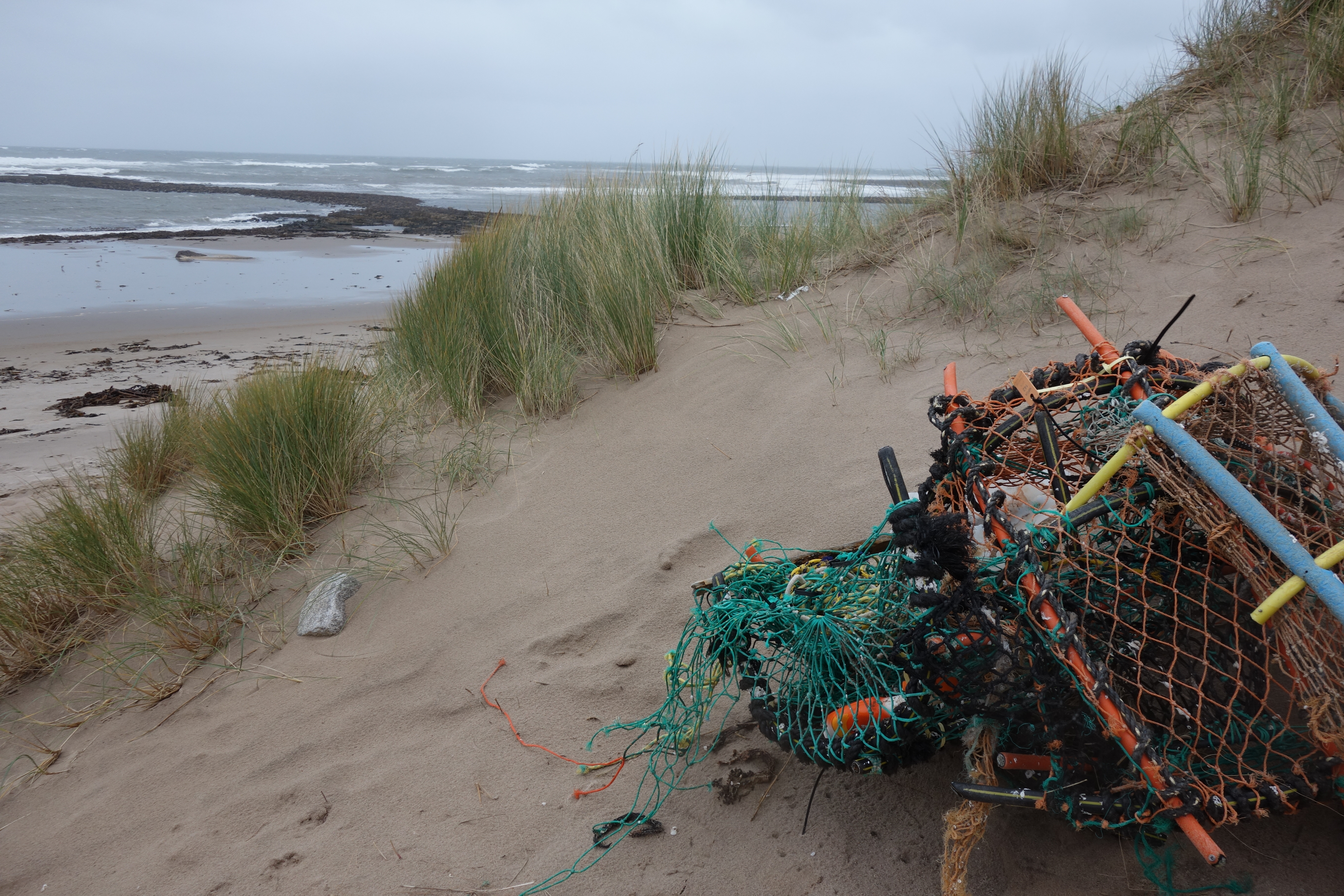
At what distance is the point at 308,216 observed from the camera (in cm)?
2334

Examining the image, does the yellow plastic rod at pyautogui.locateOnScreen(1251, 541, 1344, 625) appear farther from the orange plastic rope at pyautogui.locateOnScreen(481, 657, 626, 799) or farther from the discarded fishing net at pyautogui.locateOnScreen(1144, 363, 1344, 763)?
the orange plastic rope at pyautogui.locateOnScreen(481, 657, 626, 799)

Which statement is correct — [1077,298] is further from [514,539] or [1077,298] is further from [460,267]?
[460,267]

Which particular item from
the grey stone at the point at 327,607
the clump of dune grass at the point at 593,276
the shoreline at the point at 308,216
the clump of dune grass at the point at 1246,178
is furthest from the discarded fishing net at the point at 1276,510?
the shoreline at the point at 308,216

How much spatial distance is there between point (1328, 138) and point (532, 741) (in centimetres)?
505

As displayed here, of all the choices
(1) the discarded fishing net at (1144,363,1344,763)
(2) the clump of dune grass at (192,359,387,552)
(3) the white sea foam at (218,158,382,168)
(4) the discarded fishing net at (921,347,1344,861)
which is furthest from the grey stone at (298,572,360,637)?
(3) the white sea foam at (218,158,382,168)

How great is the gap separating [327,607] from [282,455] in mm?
856

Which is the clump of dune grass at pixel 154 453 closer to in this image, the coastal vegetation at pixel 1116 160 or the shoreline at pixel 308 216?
the shoreline at pixel 308 216

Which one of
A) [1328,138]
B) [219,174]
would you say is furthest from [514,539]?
[219,174]

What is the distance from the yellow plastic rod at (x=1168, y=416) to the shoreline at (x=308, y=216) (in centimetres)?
574

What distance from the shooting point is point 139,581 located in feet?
10.5

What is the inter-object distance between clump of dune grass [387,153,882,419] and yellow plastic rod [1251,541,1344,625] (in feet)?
12.2

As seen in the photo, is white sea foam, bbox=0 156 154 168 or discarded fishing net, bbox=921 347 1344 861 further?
white sea foam, bbox=0 156 154 168

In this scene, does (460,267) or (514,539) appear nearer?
(514,539)

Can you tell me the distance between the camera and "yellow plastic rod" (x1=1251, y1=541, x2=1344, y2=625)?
1.19 m
